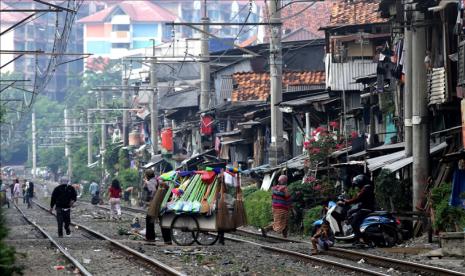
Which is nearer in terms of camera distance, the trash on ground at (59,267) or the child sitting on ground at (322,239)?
the trash on ground at (59,267)

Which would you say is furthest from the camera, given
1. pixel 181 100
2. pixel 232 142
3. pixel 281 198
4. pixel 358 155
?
pixel 181 100

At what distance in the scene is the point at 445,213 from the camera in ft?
83.3

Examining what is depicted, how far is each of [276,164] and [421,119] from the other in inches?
463

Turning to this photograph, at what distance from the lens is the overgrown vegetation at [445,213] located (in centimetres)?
2517

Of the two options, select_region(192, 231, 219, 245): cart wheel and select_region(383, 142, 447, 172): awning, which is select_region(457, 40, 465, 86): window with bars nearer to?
select_region(383, 142, 447, 172): awning

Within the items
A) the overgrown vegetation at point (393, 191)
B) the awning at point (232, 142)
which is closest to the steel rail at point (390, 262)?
the overgrown vegetation at point (393, 191)

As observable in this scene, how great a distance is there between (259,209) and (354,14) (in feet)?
32.3

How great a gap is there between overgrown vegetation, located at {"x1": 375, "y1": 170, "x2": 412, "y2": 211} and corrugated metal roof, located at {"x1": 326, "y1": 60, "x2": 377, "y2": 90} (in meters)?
11.7

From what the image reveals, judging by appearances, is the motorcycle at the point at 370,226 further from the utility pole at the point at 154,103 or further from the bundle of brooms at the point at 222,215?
the utility pole at the point at 154,103

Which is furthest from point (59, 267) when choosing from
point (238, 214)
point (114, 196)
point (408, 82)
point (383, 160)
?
point (114, 196)

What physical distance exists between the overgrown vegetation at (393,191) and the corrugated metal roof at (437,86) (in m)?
2.08

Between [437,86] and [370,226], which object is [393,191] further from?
[370,226]

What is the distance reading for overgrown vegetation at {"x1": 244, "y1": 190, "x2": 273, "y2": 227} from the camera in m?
37.1

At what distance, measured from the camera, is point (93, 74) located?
162 metres
